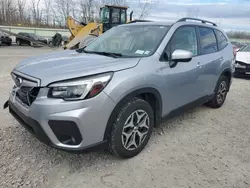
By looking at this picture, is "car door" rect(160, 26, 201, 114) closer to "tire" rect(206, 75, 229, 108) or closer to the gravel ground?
the gravel ground

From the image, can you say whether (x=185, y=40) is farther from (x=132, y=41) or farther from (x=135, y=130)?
(x=135, y=130)

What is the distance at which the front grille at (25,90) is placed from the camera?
7.49 feet

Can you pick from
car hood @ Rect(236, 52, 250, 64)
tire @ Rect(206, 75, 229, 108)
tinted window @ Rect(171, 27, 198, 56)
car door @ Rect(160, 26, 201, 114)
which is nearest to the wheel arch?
car door @ Rect(160, 26, 201, 114)

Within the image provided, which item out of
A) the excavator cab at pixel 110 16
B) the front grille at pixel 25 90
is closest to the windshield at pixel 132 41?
the front grille at pixel 25 90

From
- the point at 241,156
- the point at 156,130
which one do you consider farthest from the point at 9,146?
the point at 241,156

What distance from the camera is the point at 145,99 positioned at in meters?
2.97

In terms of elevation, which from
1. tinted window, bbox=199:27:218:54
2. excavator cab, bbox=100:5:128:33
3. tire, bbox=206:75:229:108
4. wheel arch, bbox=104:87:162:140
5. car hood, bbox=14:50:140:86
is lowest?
tire, bbox=206:75:229:108

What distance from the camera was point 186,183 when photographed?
2453 millimetres

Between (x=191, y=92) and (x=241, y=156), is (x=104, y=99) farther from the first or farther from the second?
(x=241, y=156)

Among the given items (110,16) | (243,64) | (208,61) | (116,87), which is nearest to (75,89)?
(116,87)

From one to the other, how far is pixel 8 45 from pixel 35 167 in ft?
77.5

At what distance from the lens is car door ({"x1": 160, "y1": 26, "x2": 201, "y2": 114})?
309 centimetres

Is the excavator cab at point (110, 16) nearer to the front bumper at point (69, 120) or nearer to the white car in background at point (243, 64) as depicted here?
the white car in background at point (243, 64)

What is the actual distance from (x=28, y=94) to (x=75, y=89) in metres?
0.53
